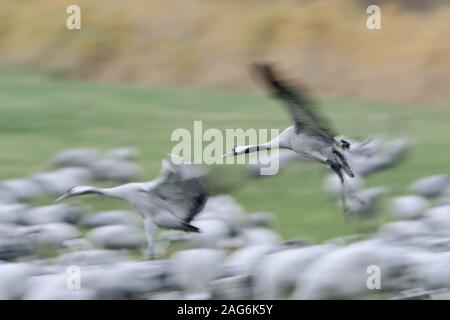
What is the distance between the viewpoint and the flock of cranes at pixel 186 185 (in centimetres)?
467

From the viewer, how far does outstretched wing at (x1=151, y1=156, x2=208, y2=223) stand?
4.88 meters

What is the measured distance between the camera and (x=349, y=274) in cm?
468

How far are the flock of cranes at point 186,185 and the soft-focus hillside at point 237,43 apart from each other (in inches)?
270

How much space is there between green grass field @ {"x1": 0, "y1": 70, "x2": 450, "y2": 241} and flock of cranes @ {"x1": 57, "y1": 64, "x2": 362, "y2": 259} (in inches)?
39.9

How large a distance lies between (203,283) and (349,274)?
0.52 m

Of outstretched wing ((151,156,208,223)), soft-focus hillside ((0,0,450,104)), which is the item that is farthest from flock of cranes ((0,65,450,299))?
soft-focus hillside ((0,0,450,104))

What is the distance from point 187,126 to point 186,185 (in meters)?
4.70

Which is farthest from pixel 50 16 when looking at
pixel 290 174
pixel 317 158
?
pixel 317 158

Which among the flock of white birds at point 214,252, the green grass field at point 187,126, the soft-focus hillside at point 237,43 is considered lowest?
the flock of white birds at point 214,252

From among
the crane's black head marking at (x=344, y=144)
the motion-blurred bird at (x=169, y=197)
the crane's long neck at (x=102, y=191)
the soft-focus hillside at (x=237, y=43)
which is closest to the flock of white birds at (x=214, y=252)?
the motion-blurred bird at (x=169, y=197)

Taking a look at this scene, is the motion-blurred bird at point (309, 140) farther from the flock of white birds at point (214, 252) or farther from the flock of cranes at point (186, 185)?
the flock of white birds at point (214, 252)

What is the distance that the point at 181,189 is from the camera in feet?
16.1

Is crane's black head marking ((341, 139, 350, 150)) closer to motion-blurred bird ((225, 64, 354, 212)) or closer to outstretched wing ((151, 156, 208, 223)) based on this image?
motion-blurred bird ((225, 64, 354, 212))
